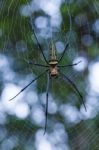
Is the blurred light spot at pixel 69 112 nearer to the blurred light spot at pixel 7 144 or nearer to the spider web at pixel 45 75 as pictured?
the spider web at pixel 45 75

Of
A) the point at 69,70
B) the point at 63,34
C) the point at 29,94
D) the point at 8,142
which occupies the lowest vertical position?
the point at 8,142

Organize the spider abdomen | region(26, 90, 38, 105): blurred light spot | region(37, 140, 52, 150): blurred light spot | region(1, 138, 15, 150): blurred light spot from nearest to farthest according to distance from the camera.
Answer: the spider abdomen, region(37, 140, 52, 150): blurred light spot, region(1, 138, 15, 150): blurred light spot, region(26, 90, 38, 105): blurred light spot

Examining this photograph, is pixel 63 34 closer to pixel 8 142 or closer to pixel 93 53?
pixel 93 53

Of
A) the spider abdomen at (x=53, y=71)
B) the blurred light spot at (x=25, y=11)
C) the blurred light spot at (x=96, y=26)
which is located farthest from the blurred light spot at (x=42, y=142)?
the spider abdomen at (x=53, y=71)

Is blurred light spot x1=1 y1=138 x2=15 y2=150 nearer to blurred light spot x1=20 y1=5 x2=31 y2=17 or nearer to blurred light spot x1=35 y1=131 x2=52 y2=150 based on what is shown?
blurred light spot x1=35 y1=131 x2=52 y2=150

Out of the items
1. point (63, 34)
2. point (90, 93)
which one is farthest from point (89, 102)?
point (63, 34)

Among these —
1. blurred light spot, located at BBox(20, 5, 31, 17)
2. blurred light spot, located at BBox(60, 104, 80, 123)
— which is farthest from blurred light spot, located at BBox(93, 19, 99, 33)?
blurred light spot, located at BBox(60, 104, 80, 123)

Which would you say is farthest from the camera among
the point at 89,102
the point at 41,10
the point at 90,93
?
the point at 90,93

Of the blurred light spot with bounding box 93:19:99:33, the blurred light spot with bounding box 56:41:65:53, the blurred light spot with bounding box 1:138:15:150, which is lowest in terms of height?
the blurred light spot with bounding box 1:138:15:150
